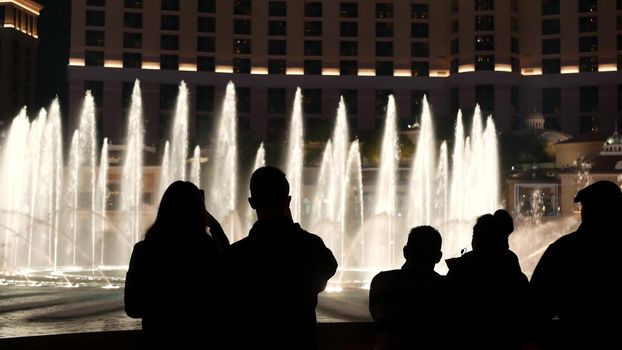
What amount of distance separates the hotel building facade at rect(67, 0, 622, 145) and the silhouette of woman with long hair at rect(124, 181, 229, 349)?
199 feet

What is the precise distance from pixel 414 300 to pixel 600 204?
0.98 m

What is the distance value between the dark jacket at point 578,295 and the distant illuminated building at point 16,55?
251 feet

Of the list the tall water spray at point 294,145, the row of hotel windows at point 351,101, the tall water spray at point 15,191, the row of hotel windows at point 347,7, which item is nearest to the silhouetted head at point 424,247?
the tall water spray at point 15,191

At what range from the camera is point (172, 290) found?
3.63 m

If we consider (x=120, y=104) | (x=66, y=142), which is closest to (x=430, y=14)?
(x=120, y=104)

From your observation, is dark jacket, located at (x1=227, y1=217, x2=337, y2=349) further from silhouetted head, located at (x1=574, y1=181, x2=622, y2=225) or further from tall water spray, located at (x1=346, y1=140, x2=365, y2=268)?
tall water spray, located at (x1=346, y1=140, x2=365, y2=268)

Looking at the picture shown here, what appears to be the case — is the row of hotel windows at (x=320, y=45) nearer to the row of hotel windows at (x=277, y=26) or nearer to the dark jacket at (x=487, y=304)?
the row of hotel windows at (x=277, y=26)

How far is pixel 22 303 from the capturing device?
1611 centimetres

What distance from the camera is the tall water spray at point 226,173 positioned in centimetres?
3988

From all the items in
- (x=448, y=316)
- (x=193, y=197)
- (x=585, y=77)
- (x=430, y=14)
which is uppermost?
(x=430, y=14)

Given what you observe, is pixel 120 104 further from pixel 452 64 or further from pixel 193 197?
pixel 193 197

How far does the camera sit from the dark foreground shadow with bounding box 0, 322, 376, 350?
5.91m

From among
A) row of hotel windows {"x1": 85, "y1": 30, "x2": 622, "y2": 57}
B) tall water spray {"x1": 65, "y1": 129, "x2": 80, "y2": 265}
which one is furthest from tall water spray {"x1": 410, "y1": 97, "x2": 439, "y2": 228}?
row of hotel windows {"x1": 85, "y1": 30, "x2": 622, "y2": 57}

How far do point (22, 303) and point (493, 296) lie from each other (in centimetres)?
1368
